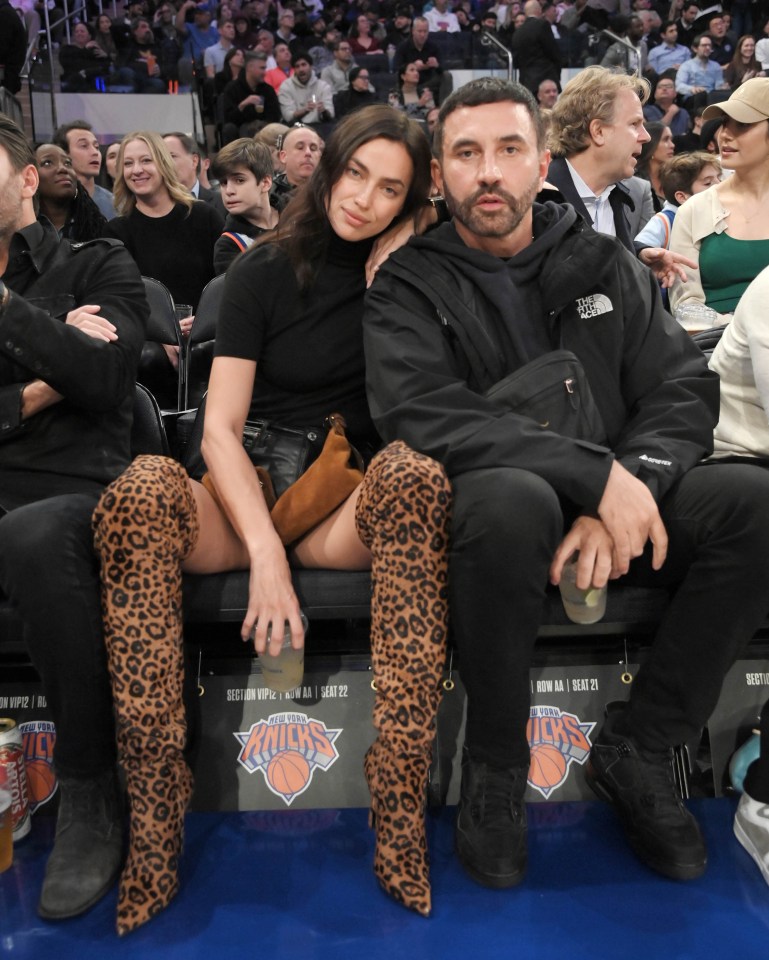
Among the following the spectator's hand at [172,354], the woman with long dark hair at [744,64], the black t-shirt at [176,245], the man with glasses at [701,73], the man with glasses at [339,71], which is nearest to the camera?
the spectator's hand at [172,354]

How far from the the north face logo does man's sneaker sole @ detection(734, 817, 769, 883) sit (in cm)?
112

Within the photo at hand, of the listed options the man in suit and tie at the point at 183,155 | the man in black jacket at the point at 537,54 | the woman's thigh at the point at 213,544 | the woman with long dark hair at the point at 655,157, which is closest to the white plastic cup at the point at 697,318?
the woman's thigh at the point at 213,544

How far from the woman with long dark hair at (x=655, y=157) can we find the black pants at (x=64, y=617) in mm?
4821

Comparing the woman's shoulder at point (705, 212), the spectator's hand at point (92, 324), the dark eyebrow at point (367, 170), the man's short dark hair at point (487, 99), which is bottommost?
the spectator's hand at point (92, 324)

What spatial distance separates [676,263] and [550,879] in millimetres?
2262

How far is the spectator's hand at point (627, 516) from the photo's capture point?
1.84m

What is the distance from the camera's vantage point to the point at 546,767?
217 centimetres

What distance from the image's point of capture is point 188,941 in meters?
1.72

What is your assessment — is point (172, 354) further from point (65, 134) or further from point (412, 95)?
point (412, 95)

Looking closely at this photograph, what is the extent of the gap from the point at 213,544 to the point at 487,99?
117 centimetres

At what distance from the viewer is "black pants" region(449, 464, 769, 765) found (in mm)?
1748

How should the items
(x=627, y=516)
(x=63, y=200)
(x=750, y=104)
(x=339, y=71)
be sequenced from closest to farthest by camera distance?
1. (x=627, y=516)
2. (x=750, y=104)
3. (x=63, y=200)
4. (x=339, y=71)

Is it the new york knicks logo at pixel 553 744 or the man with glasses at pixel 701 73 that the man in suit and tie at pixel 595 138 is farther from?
the man with glasses at pixel 701 73

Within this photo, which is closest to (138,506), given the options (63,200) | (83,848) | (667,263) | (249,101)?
(83,848)
